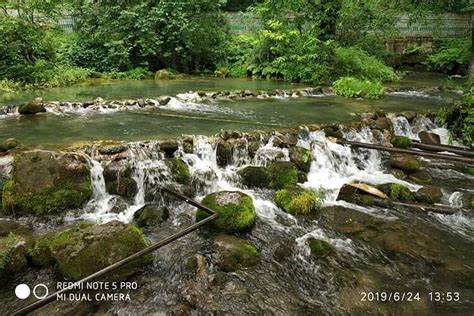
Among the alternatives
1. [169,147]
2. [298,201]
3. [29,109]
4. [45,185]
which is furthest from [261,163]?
[29,109]

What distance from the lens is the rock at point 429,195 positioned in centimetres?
678

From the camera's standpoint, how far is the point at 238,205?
580 centimetres

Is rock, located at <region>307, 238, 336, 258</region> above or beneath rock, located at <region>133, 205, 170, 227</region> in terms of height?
beneath

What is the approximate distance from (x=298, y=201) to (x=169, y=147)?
8.87 ft

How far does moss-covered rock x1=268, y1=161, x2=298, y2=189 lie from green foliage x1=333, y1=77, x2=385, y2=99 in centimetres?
707

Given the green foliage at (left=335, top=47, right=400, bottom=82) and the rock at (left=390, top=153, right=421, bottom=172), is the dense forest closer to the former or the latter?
the green foliage at (left=335, top=47, right=400, bottom=82)

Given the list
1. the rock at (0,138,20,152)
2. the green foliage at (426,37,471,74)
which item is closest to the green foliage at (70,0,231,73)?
the rock at (0,138,20,152)

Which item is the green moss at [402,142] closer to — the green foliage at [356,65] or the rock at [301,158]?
the rock at [301,158]

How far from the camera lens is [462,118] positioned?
9.72m

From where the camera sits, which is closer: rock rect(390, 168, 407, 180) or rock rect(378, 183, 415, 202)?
rock rect(378, 183, 415, 202)

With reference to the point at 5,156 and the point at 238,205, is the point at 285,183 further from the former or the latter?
the point at 5,156

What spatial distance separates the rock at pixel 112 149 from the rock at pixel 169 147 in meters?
0.69

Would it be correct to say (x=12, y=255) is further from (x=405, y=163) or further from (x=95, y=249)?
(x=405, y=163)

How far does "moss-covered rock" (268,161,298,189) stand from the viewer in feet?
23.9
